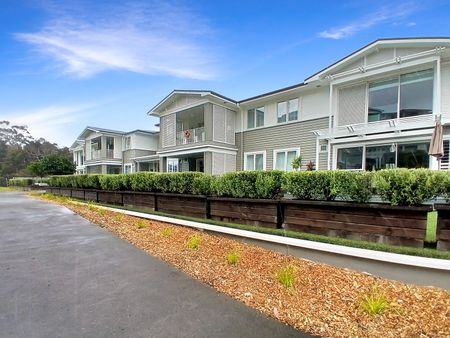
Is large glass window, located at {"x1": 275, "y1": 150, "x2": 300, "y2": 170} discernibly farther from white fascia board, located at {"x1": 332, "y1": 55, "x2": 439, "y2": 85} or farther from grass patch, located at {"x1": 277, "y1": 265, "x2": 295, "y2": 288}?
grass patch, located at {"x1": 277, "y1": 265, "x2": 295, "y2": 288}

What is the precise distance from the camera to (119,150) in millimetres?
31328

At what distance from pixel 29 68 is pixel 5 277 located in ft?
51.4

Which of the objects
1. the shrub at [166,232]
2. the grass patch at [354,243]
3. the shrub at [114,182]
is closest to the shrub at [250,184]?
the grass patch at [354,243]

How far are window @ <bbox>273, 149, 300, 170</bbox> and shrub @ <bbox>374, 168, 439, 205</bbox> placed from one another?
10738 mm

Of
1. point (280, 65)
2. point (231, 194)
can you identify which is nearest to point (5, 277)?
point (231, 194)

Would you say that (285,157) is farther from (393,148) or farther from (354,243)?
(354,243)

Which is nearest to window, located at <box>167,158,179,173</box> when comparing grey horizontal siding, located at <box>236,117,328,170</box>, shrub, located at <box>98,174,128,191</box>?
grey horizontal siding, located at <box>236,117,328,170</box>

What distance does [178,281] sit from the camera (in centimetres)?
436

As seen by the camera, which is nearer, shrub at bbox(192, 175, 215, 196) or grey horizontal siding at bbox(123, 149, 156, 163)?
shrub at bbox(192, 175, 215, 196)

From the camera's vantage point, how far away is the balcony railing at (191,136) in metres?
19.1

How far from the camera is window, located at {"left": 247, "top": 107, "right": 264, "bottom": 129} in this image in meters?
17.9

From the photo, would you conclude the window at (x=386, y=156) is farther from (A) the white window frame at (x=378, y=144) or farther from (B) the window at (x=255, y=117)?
(B) the window at (x=255, y=117)

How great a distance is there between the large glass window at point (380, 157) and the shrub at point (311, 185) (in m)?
8.37

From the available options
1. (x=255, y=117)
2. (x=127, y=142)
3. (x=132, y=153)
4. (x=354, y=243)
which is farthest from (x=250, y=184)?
(x=127, y=142)
